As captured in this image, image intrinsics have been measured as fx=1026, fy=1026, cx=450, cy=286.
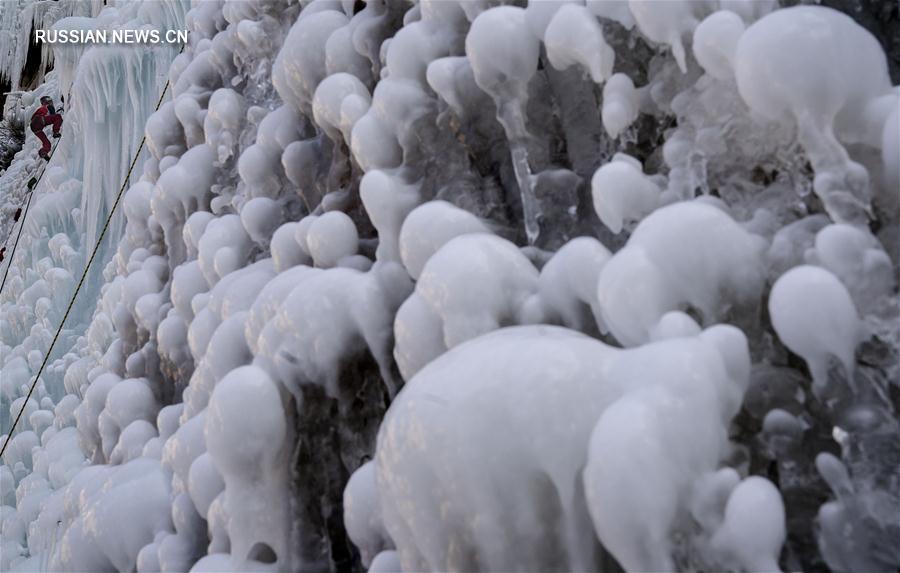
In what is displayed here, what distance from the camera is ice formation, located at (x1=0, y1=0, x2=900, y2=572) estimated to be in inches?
40.4

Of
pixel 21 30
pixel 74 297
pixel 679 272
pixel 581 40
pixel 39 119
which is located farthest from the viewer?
pixel 21 30

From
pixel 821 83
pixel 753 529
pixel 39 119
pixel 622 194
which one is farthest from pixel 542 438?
pixel 39 119

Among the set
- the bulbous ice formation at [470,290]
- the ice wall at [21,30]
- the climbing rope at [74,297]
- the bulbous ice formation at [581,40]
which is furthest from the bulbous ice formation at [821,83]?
the ice wall at [21,30]

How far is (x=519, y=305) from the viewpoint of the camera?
1.26 metres

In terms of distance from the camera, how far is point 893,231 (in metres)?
1.14

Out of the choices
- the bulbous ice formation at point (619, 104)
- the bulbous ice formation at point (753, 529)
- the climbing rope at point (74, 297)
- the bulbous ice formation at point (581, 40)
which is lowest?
the climbing rope at point (74, 297)

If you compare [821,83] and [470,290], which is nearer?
[821,83]

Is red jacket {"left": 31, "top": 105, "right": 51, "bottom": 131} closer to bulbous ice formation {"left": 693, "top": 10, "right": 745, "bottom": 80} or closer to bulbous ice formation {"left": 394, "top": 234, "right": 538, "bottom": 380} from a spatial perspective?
bulbous ice formation {"left": 394, "top": 234, "right": 538, "bottom": 380}

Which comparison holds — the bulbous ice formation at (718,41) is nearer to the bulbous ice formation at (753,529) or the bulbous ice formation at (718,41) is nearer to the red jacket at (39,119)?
the bulbous ice formation at (753,529)

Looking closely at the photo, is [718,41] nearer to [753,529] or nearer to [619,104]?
[619,104]

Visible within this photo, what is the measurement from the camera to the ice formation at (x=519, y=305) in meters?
1.03

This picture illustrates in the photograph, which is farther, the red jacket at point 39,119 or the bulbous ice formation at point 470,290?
the red jacket at point 39,119

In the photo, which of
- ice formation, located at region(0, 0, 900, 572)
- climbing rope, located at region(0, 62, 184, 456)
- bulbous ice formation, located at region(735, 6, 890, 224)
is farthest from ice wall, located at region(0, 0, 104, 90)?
bulbous ice formation, located at region(735, 6, 890, 224)

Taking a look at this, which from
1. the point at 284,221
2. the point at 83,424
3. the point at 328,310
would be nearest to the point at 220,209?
the point at 284,221
